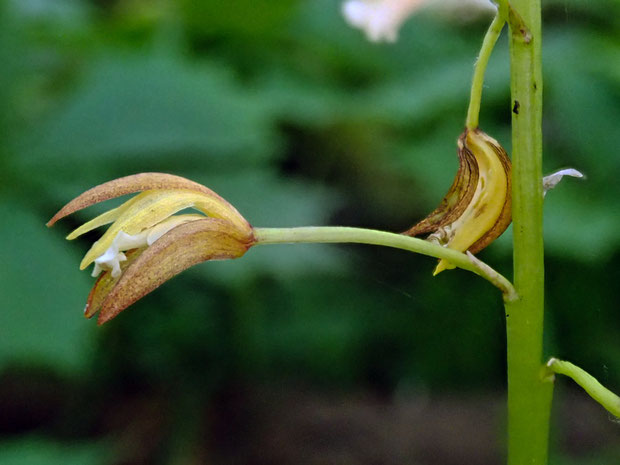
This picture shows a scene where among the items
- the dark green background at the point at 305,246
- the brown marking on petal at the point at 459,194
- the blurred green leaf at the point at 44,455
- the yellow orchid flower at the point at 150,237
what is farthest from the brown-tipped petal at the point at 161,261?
the dark green background at the point at 305,246

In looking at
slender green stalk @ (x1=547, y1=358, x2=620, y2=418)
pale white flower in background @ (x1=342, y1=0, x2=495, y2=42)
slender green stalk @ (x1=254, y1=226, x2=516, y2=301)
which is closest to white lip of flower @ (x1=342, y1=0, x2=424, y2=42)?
pale white flower in background @ (x1=342, y1=0, x2=495, y2=42)

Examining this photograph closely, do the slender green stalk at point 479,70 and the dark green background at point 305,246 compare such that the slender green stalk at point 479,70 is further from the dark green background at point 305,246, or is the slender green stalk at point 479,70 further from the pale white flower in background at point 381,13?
the dark green background at point 305,246

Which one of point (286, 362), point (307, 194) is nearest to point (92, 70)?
point (307, 194)

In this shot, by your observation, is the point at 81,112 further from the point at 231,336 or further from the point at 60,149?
the point at 231,336

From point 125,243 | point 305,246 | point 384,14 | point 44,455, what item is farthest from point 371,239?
point 305,246

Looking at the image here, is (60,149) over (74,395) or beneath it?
over

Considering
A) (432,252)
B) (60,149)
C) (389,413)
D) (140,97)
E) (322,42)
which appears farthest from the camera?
(322,42)

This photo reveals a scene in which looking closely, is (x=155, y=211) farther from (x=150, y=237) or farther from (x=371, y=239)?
(x=371, y=239)

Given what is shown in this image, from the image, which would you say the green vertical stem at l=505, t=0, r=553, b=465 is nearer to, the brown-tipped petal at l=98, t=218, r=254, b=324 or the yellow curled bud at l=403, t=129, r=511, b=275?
the yellow curled bud at l=403, t=129, r=511, b=275
